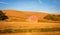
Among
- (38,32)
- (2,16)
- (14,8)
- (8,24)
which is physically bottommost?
(38,32)

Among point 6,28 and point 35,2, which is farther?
point 35,2

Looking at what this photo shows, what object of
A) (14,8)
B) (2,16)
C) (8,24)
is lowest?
(8,24)

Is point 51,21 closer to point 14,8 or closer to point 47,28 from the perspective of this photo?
point 47,28

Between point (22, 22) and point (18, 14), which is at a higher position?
point (18, 14)

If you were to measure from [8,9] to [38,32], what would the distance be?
1.83 feet

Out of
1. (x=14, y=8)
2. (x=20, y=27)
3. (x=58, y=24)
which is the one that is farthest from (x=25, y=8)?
(x=58, y=24)

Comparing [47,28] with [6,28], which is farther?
[47,28]

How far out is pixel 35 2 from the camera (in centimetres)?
190

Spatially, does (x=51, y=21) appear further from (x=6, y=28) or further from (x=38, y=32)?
(x=6, y=28)

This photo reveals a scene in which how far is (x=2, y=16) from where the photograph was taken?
179 cm

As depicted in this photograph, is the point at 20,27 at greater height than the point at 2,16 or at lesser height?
lesser

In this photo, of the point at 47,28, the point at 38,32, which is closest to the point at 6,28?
the point at 38,32

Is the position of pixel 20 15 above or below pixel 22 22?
above

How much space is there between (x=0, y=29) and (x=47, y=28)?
2.29 feet
